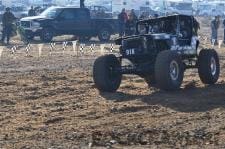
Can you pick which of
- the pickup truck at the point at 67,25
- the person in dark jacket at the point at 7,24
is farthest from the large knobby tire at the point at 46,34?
the person in dark jacket at the point at 7,24

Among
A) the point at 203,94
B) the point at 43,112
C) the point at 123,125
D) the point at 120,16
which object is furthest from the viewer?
the point at 120,16

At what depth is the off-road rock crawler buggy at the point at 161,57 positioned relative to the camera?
42.4ft

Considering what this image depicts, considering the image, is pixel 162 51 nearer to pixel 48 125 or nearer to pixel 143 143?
pixel 48 125

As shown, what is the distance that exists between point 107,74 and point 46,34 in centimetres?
1871

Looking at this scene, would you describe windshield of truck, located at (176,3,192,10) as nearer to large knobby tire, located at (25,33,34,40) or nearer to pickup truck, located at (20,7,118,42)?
pickup truck, located at (20,7,118,42)

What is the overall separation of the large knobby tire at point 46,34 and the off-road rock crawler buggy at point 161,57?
17.3m

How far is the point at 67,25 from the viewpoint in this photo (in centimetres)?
3291

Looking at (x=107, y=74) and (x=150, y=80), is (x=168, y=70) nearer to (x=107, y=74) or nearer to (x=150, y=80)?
(x=107, y=74)

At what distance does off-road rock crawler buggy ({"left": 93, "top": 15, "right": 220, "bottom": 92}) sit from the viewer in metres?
12.9

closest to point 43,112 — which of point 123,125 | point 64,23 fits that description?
point 123,125

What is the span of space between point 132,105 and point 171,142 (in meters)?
3.29

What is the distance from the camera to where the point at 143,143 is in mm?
8227

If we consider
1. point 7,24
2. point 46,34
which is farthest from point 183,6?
point 7,24

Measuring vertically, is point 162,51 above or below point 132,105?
above
